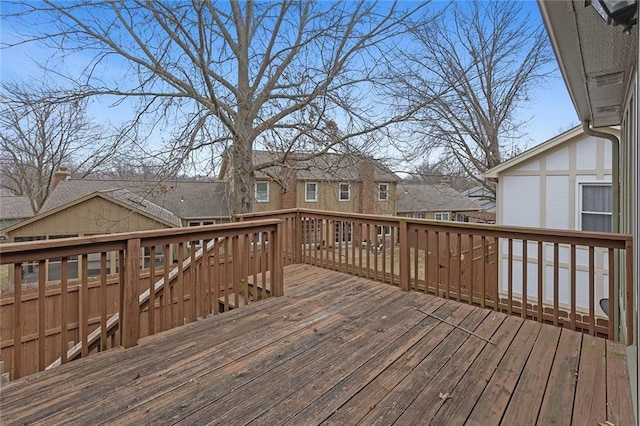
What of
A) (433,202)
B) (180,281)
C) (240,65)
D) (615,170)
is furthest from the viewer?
(433,202)

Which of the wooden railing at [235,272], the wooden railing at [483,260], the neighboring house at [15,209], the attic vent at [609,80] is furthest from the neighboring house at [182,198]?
the attic vent at [609,80]

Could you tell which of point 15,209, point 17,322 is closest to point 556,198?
point 17,322

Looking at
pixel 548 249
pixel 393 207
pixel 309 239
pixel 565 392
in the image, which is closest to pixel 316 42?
pixel 309 239

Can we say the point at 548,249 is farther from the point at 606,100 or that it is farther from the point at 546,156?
the point at 606,100

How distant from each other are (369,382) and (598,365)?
5.59 feet

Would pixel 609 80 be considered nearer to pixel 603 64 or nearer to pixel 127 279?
pixel 603 64

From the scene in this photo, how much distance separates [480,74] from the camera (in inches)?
492

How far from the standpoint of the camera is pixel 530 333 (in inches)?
116

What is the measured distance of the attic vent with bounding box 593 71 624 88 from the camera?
8.32ft

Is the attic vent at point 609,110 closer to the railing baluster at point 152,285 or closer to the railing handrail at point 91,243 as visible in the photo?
the railing handrail at point 91,243

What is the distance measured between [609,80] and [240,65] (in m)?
7.39

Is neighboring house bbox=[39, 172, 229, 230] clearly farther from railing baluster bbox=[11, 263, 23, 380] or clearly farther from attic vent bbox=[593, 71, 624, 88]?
attic vent bbox=[593, 71, 624, 88]

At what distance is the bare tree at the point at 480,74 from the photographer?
467 inches

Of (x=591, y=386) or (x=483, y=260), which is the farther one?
(x=483, y=260)
